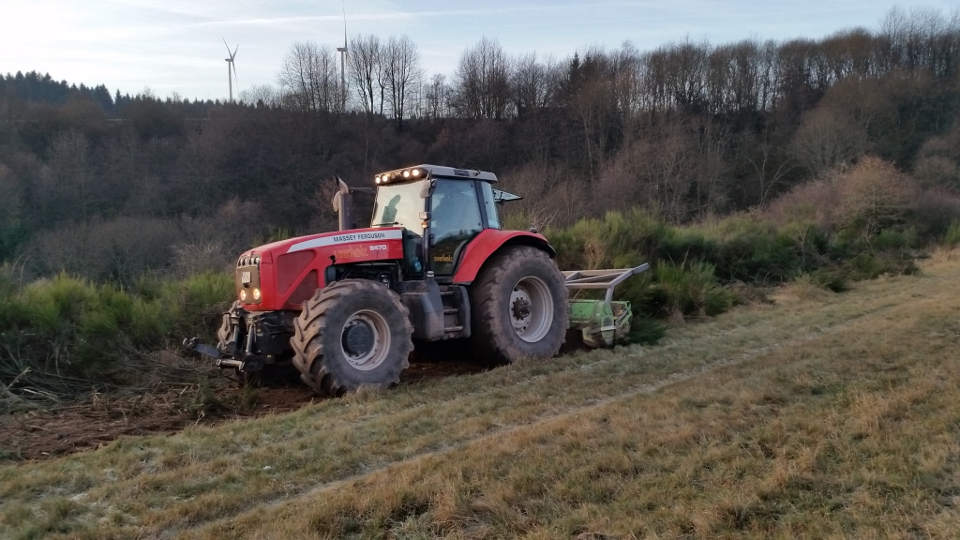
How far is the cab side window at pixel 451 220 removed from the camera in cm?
747

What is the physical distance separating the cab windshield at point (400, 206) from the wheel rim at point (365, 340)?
4.10 feet

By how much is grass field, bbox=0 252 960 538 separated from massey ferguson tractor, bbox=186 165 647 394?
23.2 inches

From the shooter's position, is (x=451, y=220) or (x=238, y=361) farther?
(x=451, y=220)

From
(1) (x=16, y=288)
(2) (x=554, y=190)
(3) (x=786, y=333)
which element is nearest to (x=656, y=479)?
(3) (x=786, y=333)

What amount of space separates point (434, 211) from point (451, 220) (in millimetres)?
243

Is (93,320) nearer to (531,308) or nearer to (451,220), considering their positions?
(451,220)

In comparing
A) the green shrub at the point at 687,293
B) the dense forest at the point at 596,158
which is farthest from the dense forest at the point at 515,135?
the green shrub at the point at 687,293

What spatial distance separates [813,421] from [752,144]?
156 ft

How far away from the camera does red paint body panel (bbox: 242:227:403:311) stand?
640cm

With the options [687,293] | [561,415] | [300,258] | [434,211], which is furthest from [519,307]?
[687,293]

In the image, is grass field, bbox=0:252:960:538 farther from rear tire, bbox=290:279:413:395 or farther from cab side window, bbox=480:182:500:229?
cab side window, bbox=480:182:500:229

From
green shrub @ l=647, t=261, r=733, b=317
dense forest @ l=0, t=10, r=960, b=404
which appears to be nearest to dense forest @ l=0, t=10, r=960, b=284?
dense forest @ l=0, t=10, r=960, b=404

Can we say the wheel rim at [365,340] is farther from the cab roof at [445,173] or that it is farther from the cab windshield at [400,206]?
the cab roof at [445,173]

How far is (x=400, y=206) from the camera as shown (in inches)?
301
